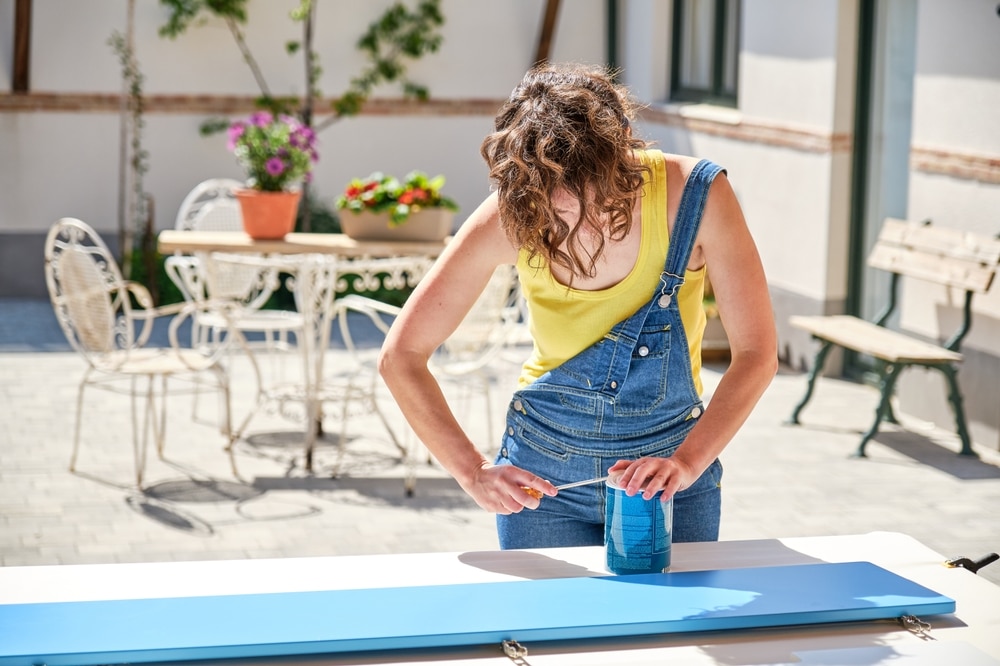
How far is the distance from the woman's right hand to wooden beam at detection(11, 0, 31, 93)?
29.5 ft

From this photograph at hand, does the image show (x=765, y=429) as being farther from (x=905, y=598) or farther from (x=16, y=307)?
(x=16, y=307)

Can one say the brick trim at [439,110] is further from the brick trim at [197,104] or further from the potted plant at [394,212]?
the potted plant at [394,212]

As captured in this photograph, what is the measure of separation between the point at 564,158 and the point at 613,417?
47 cm

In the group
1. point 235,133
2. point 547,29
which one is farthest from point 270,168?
point 547,29

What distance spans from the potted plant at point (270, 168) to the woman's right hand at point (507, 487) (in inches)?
158

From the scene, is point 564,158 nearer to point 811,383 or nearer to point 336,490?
point 336,490

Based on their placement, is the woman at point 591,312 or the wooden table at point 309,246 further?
the wooden table at point 309,246

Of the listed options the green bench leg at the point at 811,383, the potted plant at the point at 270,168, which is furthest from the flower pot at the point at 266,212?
the green bench leg at the point at 811,383

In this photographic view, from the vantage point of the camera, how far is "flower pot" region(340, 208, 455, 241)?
5.93m

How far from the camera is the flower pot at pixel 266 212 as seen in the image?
5992mm

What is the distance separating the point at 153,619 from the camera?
1.88m

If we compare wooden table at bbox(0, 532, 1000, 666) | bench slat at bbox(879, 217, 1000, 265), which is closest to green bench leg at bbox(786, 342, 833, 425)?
bench slat at bbox(879, 217, 1000, 265)

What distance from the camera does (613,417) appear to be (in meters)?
2.27

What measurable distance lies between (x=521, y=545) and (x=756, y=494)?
3.46m
